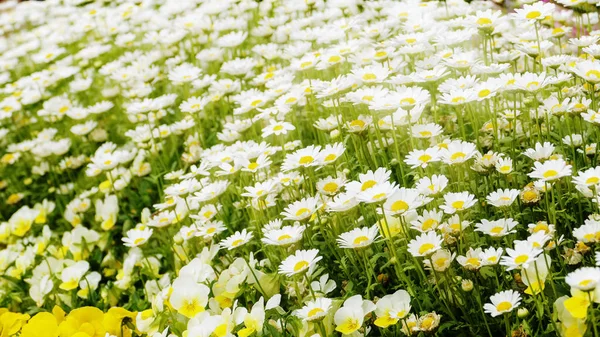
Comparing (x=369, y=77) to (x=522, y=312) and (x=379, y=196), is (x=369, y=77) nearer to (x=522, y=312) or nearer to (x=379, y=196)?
(x=379, y=196)

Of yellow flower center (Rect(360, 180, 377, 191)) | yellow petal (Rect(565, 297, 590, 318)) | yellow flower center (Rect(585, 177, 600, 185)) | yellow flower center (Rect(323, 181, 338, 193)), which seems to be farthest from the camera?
yellow flower center (Rect(323, 181, 338, 193))

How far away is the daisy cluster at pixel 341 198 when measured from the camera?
1.60 metres

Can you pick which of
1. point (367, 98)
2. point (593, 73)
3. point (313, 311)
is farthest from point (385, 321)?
point (593, 73)

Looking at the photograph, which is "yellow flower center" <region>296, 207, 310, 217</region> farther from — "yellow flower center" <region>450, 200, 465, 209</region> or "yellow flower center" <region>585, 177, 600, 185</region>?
"yellow flower center" <region>585, 177, 600, 185</region>

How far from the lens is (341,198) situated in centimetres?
178

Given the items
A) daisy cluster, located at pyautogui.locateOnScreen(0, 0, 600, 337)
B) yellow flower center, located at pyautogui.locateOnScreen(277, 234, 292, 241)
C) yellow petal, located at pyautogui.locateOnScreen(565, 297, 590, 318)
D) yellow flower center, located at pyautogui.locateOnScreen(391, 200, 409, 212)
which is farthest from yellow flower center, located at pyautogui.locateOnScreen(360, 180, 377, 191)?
yellow petal, located at pyautogui.locateOnScreen(565, 297, 590, 318)

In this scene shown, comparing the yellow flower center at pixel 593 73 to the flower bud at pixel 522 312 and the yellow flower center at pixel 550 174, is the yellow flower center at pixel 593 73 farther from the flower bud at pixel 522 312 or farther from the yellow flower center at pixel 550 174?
the flower bud at pixel 522 312

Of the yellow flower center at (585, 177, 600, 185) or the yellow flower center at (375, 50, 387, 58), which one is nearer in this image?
the yellow flower center at (585, 177, 600, 185)

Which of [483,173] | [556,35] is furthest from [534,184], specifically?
[556,35]

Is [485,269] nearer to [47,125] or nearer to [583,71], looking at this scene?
[583,71]

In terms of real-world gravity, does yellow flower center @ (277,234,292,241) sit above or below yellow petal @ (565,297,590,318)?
above

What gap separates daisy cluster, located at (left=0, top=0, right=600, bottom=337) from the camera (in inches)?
62.9

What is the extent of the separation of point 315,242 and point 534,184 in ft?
1.97

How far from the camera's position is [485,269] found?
5.37 ft
